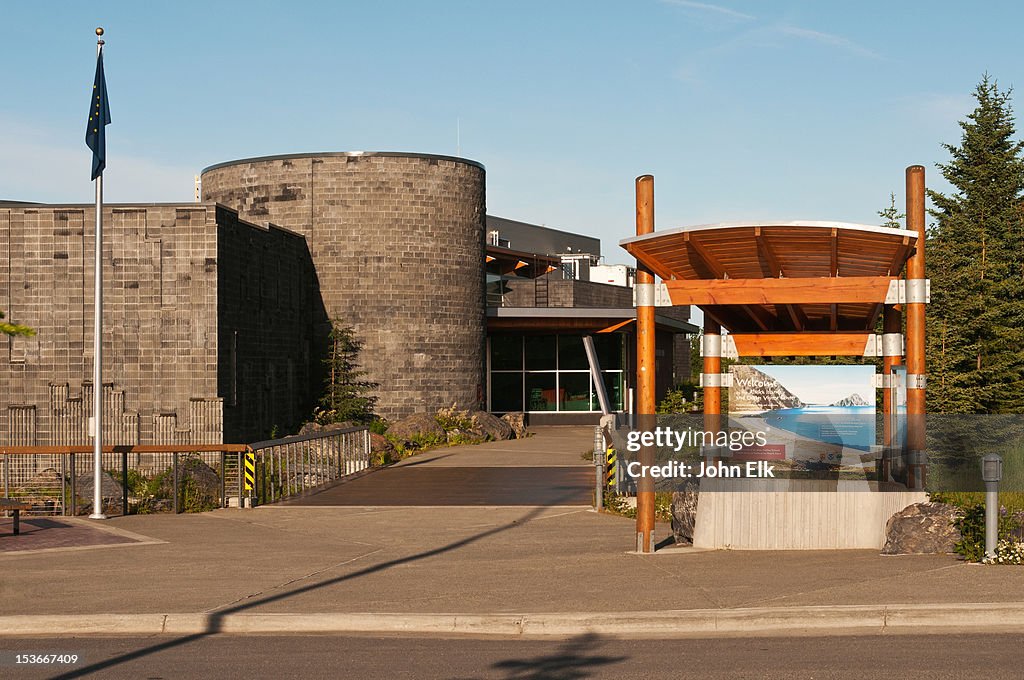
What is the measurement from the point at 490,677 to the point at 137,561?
6.95 m

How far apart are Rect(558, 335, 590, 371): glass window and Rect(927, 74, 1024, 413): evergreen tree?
533 inches

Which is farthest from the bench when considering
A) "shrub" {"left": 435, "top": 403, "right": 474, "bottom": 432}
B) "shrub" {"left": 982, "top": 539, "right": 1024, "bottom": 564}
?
"shrub" {"left": 435, "top": 403, "right": 474, "bottom": 432}

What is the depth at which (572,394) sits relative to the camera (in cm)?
4891

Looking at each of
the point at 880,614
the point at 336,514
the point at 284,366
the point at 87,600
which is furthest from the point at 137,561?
the point at 284,366

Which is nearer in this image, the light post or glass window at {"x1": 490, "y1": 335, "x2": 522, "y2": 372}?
the light post

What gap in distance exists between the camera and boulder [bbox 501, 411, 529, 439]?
141 ft

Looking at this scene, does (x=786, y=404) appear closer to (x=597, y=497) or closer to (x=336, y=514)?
(x=597, y=497)

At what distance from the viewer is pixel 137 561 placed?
46.6 feet

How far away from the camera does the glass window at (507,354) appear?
4894 cm

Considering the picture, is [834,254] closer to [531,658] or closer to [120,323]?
[531,658]

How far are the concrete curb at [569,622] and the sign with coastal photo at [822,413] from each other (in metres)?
4.07

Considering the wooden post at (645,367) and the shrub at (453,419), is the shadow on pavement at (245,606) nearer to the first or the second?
the wooden post at (645,367)

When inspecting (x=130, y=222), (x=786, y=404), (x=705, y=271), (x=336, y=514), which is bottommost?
(x=336, y=514)

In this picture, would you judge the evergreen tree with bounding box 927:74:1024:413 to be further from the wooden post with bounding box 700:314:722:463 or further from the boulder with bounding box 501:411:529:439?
the wooden post with bounding box 700:314:722:463
